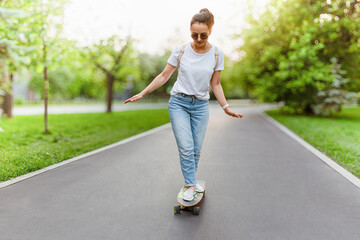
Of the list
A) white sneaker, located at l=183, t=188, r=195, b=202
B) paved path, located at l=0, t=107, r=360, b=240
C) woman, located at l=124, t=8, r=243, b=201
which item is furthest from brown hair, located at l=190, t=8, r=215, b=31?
paved path, located at l=0, t=107, r=360, b=240

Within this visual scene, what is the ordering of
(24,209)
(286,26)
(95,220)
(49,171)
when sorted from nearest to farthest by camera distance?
(95,220) < (24,209) < (49,171) < (286,26)

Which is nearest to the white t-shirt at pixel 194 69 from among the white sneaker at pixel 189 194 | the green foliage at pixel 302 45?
the white sneaker at pixel 189 194

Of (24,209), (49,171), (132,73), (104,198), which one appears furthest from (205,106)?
(132,73)

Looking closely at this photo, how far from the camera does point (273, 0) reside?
56.0 feet

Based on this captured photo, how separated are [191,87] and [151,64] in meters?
23.5

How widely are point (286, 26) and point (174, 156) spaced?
46.2 feet

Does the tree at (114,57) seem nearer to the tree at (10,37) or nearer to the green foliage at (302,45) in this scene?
the green foliage at (302,45)

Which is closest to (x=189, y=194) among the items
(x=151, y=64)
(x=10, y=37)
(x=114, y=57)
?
(x=10, y=37)

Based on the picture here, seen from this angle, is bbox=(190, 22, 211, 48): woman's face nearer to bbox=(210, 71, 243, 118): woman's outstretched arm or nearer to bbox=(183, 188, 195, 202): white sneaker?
bbox=(210, 71, 243, 118): woman's outstretched arm

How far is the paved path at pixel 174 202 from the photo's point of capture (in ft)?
9.89

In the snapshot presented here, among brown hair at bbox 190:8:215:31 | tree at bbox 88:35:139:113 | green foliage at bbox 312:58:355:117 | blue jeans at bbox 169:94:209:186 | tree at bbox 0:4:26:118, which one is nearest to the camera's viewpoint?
brown hair at bbox 190:8:215:31

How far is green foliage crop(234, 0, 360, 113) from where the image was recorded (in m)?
16.2

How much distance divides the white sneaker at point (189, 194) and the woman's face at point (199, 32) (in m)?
1.58

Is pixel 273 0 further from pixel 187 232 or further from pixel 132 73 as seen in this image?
pixel 187 232
